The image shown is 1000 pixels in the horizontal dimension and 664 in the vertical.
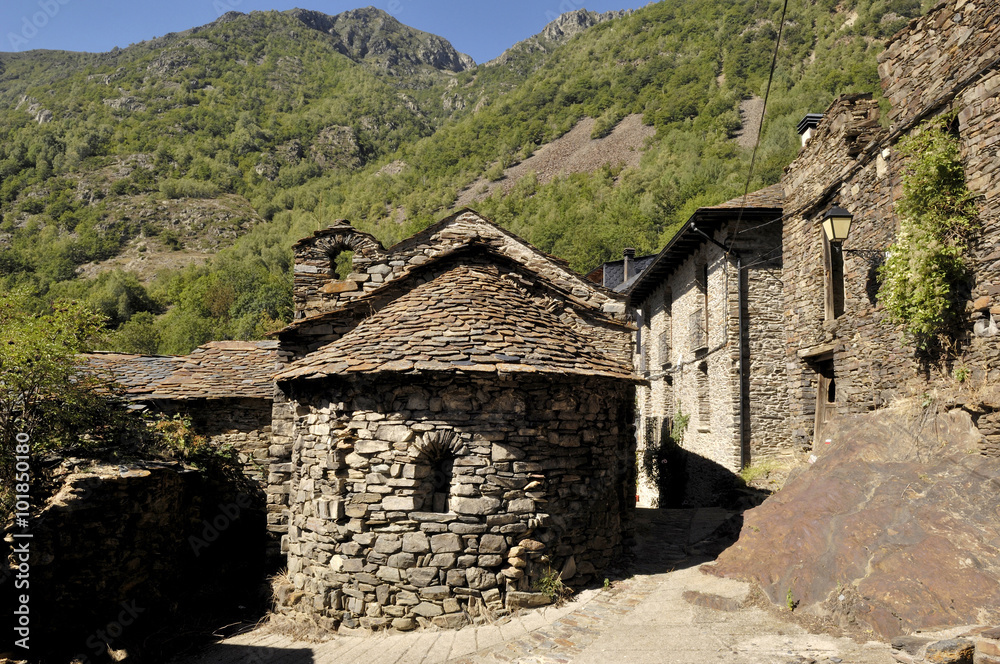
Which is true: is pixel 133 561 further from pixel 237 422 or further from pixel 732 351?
pixel 732 351

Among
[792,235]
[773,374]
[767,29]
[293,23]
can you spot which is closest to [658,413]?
[773,374]

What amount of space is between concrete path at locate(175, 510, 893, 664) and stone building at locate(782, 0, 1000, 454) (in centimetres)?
308

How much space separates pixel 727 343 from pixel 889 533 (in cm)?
809

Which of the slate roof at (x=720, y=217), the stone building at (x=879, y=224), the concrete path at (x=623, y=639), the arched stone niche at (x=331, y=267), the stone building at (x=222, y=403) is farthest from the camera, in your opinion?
the slate roof at (x=720, y=217)

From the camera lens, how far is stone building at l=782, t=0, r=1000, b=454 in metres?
5.94

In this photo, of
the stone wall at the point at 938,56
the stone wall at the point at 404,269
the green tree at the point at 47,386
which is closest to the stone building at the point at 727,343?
the stone wall at the point at 938,56

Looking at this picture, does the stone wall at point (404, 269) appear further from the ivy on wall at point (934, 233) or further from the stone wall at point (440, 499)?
the ivy on wall at point (934, 233)

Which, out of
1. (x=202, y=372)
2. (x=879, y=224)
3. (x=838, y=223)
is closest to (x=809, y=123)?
(x=838, y=223)

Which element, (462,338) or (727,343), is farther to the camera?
(727,343)

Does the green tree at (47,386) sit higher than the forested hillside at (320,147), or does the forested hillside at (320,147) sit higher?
the forested hillside at (320,147)

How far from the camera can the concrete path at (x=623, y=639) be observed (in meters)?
4.90

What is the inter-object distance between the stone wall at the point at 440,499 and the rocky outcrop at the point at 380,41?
136 metres

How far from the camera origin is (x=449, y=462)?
23.3 feet

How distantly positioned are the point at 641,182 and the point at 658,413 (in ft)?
125
